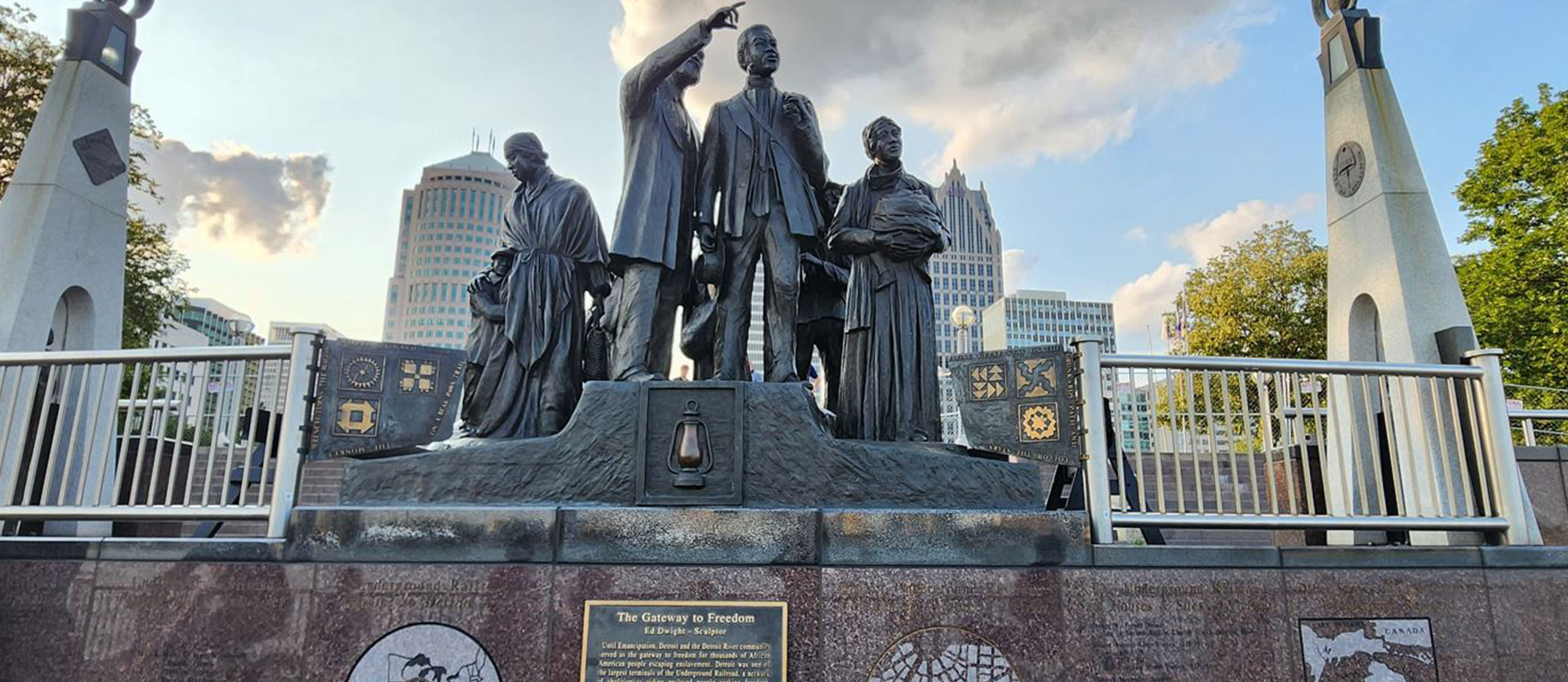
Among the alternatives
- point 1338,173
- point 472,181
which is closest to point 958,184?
point 472,181

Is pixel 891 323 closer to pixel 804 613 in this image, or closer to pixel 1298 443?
pixel 804 613

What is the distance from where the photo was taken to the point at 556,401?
6.33m

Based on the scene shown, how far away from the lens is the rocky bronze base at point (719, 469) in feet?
16.8

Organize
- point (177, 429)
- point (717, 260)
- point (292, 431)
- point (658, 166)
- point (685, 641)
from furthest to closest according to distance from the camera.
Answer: point (717, 260)
point (658, 166)
point (292, 431)
point (177, 429)
point (685, 641)

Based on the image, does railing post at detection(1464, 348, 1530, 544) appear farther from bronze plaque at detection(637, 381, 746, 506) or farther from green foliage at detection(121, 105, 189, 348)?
green foliage at detection(121, 105, 189, 348)

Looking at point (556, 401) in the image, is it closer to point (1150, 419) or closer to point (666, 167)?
point (666, 167)

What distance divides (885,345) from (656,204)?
1.88 m

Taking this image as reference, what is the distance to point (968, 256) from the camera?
61.4 metres

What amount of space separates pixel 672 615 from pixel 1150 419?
3.13 m

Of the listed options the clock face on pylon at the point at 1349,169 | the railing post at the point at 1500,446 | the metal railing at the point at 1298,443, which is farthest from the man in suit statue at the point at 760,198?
the clock face on pylon at the point at 1349,169

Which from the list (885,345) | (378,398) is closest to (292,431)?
(378,398)

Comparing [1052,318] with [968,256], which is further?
[1052,318]

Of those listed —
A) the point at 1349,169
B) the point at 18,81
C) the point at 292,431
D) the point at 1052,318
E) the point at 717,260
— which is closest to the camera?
the point at 292,431

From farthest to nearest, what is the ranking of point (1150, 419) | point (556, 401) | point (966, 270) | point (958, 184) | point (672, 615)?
point (958, 184) → point (966, 270) → point (556, 401) → point (1150, 419) → point (672, 615)
